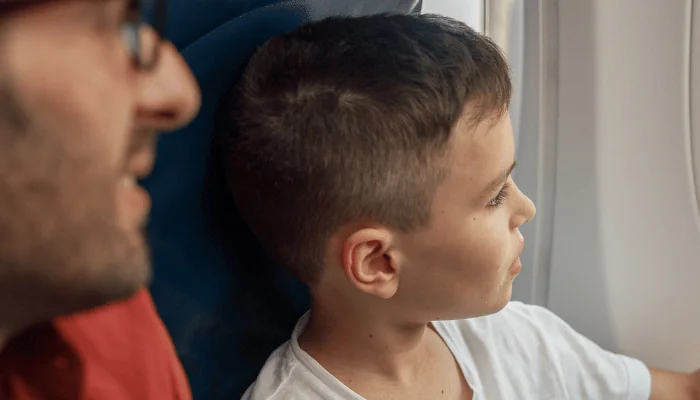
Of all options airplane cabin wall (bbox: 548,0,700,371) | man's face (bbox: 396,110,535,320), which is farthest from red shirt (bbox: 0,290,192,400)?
airplane cabin wall (bbox: 548,0,700,371)

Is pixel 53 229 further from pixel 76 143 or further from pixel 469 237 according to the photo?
pixel 469 237

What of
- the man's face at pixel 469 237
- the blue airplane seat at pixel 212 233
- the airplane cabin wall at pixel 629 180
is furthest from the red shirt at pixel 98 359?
the airplane cabin wall at pixel 629 180

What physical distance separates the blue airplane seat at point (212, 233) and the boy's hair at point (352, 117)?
0.09 ft

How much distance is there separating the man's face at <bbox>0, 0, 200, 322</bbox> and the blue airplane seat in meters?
0.24

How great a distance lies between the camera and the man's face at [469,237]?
694 millimetres

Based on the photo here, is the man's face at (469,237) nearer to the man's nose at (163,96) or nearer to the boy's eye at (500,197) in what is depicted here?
the boy's eye at (500,197)

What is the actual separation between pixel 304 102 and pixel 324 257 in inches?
7.0

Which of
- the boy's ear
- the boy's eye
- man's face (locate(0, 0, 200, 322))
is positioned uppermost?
man's face (locate(0, 0, 200, 322))

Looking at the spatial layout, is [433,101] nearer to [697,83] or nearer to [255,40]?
[255,40]

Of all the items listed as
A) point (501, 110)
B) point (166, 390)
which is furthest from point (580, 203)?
point (166, 390)

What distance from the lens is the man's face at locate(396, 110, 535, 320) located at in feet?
2.28

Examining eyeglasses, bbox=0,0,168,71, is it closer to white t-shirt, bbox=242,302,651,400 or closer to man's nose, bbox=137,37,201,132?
man's nose, bbox=137,37,201,132

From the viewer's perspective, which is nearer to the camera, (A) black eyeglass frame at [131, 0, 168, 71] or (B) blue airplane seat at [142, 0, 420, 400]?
(A) black eyeglass frame at [131, 0, 168, 71]

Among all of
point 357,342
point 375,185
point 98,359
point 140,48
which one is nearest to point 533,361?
point 357,342
